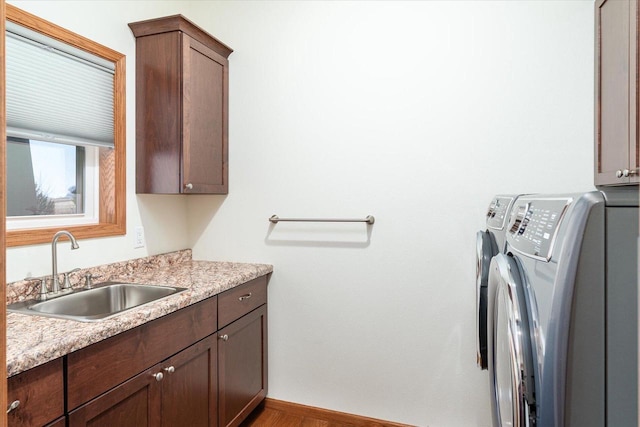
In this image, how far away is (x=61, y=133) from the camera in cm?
175

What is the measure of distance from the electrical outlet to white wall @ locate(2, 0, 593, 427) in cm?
4

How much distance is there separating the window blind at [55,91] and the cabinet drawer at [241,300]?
0.96 meters

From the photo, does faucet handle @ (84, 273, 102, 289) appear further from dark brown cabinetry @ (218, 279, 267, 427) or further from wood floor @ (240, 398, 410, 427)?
wood floor @ (240, 398, 410, 427)

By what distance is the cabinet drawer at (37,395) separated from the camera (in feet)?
3.21

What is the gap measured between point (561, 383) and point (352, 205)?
1.58 m

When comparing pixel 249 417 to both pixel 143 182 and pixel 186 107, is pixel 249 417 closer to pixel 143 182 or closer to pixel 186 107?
pixel 143 182

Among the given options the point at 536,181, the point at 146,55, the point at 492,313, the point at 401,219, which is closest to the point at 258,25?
the point at 146,55

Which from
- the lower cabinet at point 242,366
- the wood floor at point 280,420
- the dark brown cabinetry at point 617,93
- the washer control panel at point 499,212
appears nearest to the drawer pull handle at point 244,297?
the lower cabinet at point 242,366

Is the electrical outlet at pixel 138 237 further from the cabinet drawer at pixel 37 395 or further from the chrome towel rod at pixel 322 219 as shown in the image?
the cabinet drawer at pixel 37 395

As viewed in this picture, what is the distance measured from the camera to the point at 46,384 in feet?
3.48

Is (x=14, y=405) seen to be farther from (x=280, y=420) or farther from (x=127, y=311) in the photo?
(x=280, y=420)

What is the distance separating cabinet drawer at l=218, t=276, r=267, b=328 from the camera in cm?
189

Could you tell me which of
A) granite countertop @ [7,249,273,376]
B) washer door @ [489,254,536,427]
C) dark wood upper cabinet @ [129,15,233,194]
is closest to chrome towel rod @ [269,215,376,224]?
granite countertop @ [7,249,273,376]

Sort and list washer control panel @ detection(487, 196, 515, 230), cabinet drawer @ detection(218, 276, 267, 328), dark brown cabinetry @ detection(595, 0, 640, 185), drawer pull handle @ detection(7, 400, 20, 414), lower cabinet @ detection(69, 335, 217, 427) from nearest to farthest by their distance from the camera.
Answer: drawer pull handle @ detection(7, 400, 20, 414) < lower cabinet @ detection(69, 335, 217, 427) < washer control panel @ detection(487, 196, 515, 230) < dark brown cabinetry @ detection(595, 0, 640, 185) < cabinet drawer @ detection(218, 276, 267, 328)
